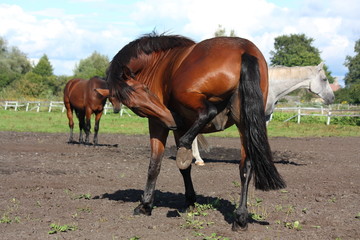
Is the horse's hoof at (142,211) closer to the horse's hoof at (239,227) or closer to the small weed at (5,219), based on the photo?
the horse's hoof at (239,227)

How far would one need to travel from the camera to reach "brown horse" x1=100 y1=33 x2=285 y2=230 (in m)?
4.82

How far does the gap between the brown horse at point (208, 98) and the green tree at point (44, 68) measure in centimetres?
8139

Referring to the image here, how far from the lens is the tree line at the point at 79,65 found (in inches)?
2252

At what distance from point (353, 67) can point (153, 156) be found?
91120mm

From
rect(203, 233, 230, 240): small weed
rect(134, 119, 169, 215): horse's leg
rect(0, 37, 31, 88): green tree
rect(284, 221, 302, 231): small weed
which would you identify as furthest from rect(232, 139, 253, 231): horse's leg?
rect(0, 37, 31, 88): green tree

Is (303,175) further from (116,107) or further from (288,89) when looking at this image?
(116,107)

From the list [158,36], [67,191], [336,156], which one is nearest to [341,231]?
[158,36]

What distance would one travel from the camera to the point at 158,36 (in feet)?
20.3

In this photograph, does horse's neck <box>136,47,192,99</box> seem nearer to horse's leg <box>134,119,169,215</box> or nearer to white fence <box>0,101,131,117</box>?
horse's leg <box>134,119,169,215</box>

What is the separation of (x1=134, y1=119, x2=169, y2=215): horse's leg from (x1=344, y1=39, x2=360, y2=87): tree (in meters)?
88.3

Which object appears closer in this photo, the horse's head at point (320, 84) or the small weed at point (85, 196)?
the small weed at point (85, 196)

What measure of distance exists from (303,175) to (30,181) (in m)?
5.22

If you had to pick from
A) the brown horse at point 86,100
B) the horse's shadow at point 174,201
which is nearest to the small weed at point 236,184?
the horse's shadow at point 174,201

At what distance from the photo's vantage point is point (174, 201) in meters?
6.67
